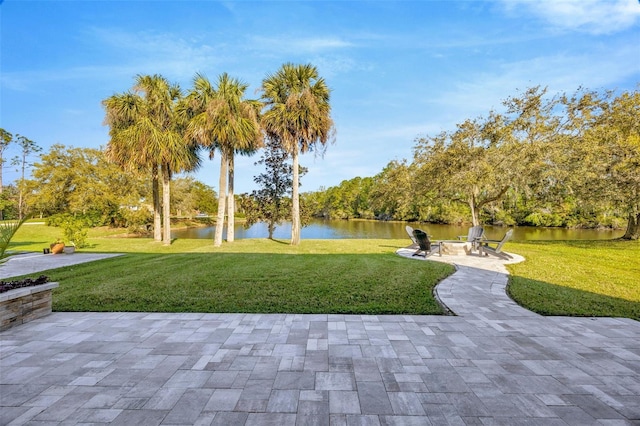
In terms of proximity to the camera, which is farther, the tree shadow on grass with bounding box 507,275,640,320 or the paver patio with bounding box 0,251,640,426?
the tree shadow on grass with bounding box 507,275,640,320

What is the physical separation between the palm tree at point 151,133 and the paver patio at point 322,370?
1014 centimetres

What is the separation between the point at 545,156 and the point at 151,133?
686 inches

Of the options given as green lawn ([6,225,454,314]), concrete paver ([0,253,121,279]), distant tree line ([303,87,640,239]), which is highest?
distant tree line ([303,87,640,239])

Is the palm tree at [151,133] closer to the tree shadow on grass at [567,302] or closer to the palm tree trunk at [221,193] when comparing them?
the palm tree trunk at [221,193]

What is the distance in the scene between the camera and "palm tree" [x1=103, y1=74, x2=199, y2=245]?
Result: 12250 millimetres

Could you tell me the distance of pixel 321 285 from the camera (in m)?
5.49

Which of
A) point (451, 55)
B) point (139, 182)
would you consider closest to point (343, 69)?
point (451, 55)

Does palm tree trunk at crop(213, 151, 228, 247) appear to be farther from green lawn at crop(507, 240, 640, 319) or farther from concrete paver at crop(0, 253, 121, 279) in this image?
green lawn at crop(507, 240, 640, 319)

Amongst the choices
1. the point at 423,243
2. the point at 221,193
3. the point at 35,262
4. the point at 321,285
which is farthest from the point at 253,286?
the point at 221,193

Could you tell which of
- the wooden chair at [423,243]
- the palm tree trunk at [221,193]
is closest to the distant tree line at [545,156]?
the wooden chair at [423,243]

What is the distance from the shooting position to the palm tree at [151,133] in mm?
12250

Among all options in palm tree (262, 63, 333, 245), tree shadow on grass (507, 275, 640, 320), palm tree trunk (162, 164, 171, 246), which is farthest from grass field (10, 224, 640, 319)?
palm tree (262, 63, 333, 245)

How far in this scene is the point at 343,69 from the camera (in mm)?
11461

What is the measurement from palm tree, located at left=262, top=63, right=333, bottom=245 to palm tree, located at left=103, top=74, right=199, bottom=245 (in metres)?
4.29
